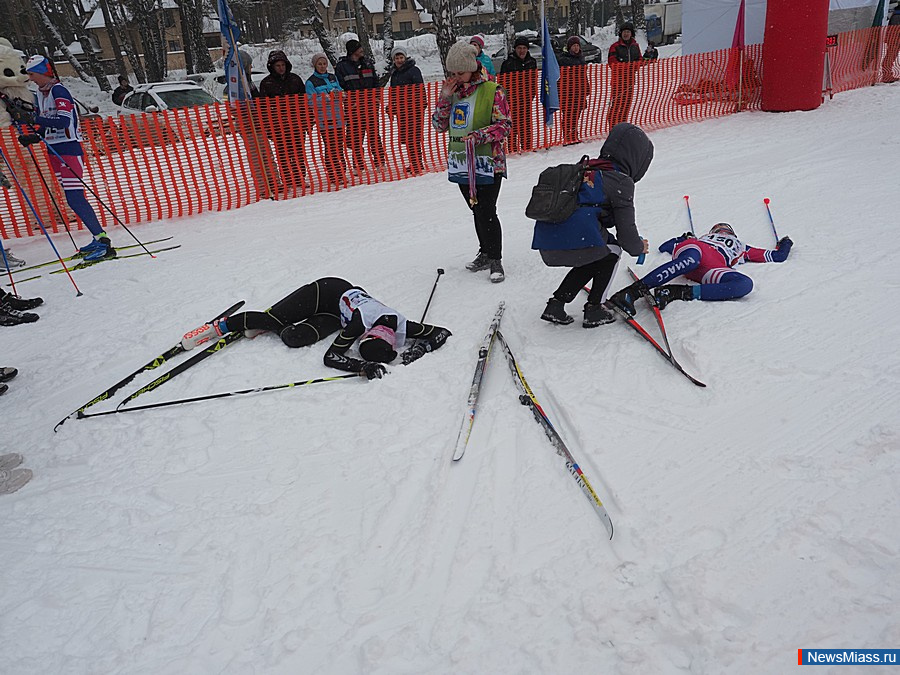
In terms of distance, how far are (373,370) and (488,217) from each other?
206cm

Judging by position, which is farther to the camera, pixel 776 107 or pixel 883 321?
pixel 776 107

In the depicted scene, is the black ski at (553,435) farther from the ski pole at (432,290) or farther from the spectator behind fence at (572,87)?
the spectator behind fence at (572,87)

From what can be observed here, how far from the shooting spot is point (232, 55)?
7930 mm

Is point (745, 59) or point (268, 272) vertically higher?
point (745, 59)

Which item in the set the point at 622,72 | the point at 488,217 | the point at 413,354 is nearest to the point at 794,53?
the point at 622,72

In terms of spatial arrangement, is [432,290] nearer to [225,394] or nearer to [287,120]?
[225,394]

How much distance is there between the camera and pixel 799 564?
215cm

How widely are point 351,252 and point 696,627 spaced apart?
4829 mm

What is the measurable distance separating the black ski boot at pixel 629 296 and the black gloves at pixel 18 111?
234 inches

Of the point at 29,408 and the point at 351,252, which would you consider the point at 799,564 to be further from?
the point at 351,252

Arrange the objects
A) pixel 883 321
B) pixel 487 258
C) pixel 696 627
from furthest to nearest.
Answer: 1. pixel 487 258
2. pixel 883 321
3. pixel 696 627

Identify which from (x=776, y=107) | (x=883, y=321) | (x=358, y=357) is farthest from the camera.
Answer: (x=776, y=107)

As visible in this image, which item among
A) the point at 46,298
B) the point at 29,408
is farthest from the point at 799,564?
the point at 46,298

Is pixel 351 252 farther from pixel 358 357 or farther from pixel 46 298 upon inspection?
pixel 46 298
